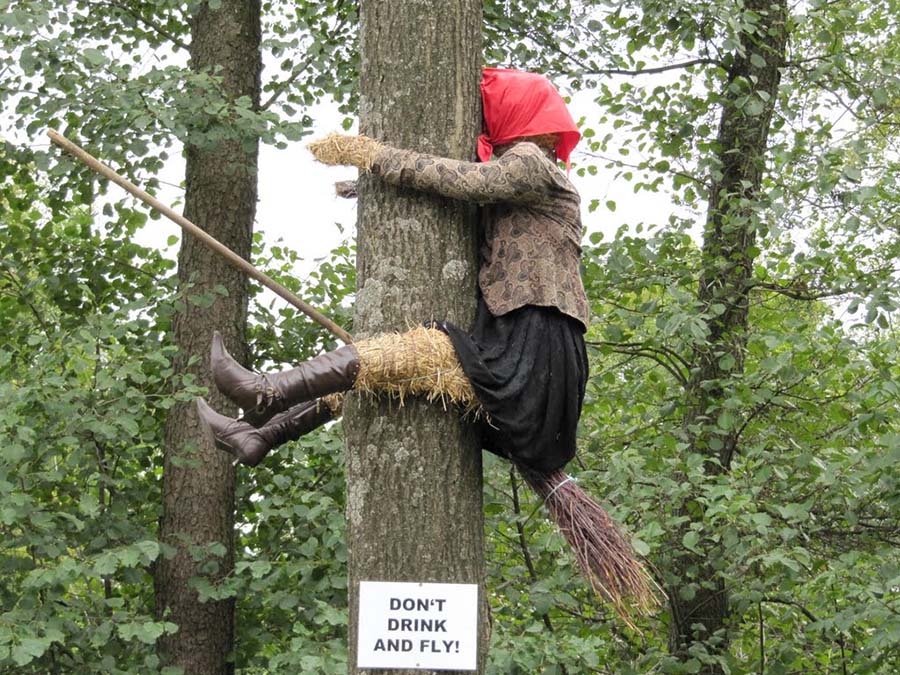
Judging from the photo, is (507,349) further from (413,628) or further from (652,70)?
(652,70)

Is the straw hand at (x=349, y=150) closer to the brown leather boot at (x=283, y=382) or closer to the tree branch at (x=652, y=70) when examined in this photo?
the brown leather boot at (x=283, y=382)

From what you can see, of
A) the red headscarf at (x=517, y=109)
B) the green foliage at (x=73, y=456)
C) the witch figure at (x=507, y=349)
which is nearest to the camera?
the witch figure at (x=507, y=349)

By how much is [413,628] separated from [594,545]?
2.29 ft

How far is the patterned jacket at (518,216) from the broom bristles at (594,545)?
20.5 inches

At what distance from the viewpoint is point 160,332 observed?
300 inches

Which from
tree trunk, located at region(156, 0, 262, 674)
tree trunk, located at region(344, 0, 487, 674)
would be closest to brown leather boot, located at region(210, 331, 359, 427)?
tree trunk, located at region(344, 0, 487, 674)

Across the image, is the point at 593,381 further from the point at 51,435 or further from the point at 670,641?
the point at 51,435

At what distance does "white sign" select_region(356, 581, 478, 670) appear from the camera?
11.6ft

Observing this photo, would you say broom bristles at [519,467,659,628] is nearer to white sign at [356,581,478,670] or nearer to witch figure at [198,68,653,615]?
witch figure at [198,68,653,615]

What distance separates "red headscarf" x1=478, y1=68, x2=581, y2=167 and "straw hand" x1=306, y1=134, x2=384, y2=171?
35 centimetres

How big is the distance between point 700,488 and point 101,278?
3.67m

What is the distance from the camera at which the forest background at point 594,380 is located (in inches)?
234

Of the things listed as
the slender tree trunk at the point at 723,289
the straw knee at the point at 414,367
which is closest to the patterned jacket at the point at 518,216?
the straw knee at the point at 414,367

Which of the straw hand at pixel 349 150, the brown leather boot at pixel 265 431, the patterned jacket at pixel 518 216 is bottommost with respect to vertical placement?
the brown leather boot at pixel 265 431
